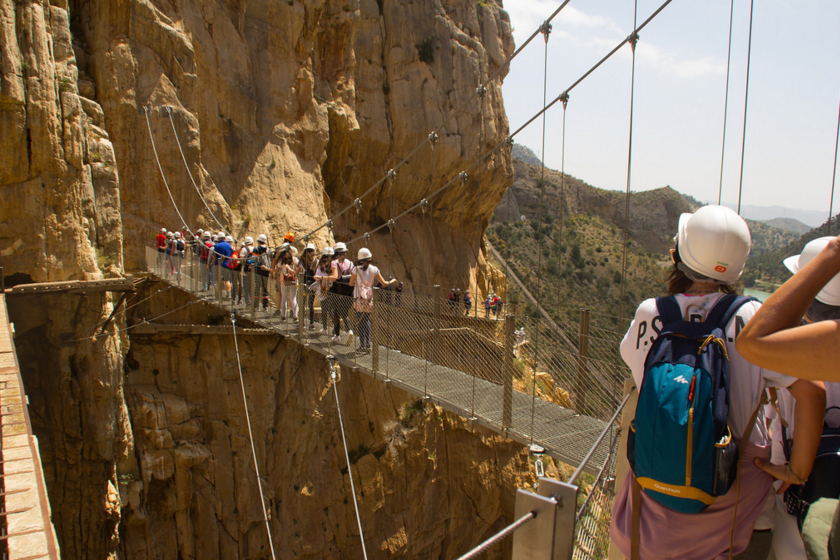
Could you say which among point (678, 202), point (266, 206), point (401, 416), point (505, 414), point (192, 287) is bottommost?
point (401, 416)

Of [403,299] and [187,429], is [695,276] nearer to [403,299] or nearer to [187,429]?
[403,299]

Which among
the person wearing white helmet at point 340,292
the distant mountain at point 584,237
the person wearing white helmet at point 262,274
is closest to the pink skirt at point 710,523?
the person wearing white helmet at point 340,292

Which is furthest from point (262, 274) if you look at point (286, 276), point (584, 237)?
point (584, 237)

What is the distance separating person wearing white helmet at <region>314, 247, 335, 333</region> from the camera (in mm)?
5387

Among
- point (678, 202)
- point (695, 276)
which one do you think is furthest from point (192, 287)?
point (678, 202)

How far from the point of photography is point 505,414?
3.66 meters

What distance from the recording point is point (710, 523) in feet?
3.48

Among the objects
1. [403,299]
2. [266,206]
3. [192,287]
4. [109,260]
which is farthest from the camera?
[266,206]

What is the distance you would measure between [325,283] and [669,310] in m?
4.50

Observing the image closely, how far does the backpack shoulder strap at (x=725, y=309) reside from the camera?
3.53 feet

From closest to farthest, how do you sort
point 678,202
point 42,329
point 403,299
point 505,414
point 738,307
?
1. point 738,307
2. point 505,414
3. point 403,299
4. point 42,329
5. point 678,202

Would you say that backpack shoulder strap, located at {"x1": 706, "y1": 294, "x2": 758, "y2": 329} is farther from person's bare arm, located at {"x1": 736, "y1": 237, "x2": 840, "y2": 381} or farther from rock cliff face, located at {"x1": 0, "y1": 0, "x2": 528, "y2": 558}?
rock cliff face, located at {"x1": 0, "y1": 0, "x2": 528, "y2": 558}

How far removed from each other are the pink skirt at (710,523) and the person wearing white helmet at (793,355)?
0.04 metres

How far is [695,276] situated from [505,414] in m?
2.64
